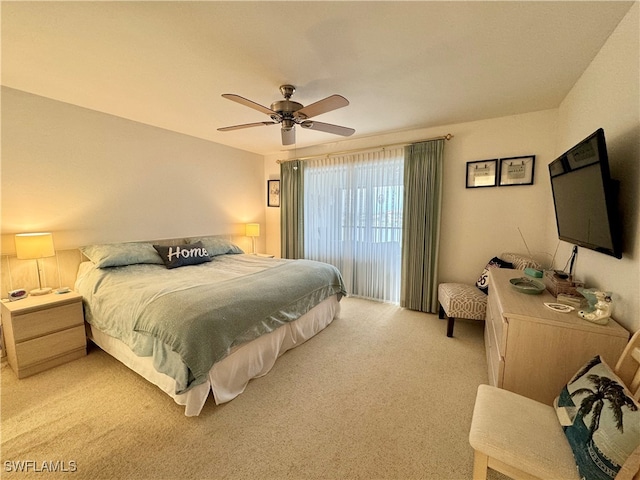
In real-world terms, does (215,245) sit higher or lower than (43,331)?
higher

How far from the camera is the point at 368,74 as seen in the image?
6.88 feet

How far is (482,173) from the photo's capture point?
315 centimetres

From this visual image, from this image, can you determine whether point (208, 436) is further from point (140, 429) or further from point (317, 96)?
point (317, 96)

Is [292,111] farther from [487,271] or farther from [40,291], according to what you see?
[40,291]

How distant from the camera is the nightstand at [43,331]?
6.81ft

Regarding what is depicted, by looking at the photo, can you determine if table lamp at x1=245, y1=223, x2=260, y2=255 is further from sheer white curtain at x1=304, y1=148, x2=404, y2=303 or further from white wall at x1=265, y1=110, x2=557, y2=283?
white wall at x1=265, y1=110, x2=557, y2=283

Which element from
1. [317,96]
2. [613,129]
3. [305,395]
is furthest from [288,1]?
[305,395]

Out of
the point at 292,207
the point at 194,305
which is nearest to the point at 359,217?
the point at 292,207

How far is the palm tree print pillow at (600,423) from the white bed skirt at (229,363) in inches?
74.4

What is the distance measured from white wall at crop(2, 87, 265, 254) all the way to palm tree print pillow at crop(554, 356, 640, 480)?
4.16 m

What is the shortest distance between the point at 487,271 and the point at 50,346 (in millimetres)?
4418

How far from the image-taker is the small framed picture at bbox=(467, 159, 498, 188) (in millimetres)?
3082

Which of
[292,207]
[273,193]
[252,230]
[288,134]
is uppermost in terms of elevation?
[288,134]

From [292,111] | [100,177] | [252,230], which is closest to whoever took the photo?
[292,111]
